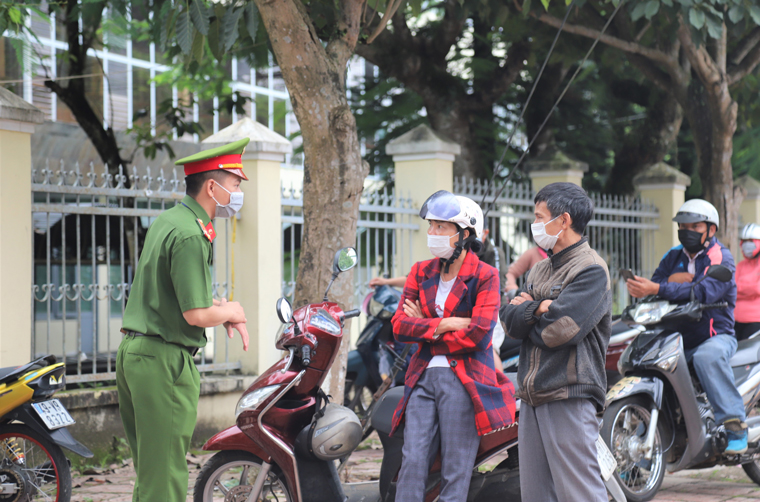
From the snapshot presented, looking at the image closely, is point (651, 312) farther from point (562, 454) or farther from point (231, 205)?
point (231, 205)

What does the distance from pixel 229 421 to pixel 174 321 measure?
11.8 ft

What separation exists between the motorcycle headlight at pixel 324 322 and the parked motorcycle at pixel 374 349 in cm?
Result: 187

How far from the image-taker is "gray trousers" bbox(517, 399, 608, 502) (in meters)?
3.05

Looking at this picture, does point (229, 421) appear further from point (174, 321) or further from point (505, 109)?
point (505, 109)

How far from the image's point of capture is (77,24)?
28.9 feet

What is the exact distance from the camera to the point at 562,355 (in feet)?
10.2

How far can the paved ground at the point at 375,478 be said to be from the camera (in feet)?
16.5

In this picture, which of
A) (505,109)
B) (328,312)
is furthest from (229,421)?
(505,109)

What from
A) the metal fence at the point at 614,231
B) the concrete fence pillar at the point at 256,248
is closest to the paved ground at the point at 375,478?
the concrete fence pillar at the point at 256,248

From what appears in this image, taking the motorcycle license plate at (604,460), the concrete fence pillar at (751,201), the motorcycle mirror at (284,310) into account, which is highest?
the concrete fence pillar at (751,201)

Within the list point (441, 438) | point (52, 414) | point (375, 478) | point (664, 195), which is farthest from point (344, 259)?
point (664, 195)

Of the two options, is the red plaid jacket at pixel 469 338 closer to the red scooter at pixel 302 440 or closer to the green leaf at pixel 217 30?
the red scooter at pixel 302 440

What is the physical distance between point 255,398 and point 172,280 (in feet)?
2.90

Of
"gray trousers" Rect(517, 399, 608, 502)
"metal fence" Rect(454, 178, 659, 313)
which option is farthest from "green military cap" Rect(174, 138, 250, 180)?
"metal fence" Rect(454, 178, 659, 313)
